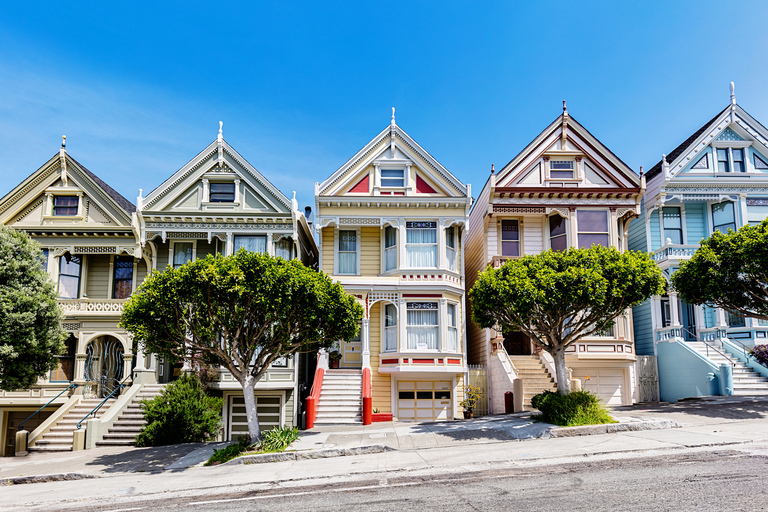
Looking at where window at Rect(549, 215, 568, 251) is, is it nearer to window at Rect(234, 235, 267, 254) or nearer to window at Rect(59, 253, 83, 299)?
window at Rect(234, 235, 267, 254)

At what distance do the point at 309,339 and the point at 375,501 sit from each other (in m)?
7.53

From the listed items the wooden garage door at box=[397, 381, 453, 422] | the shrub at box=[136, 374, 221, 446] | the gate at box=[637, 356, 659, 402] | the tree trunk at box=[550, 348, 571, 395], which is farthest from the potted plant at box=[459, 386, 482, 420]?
the shrub at box=[136, 374, 221, 446]

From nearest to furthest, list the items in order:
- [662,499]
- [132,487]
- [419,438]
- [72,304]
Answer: [662,499], [132,487], [419,438], [72,304]

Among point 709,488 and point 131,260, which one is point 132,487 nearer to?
point 709,488

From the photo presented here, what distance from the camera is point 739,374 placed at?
2205 centimetres

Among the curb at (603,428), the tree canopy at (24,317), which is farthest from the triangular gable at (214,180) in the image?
the curb at (603,428)

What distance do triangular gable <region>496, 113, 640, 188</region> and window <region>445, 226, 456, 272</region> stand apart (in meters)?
2.94

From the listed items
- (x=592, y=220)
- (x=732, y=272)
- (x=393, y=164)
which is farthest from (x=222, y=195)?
(x=732, y=272)

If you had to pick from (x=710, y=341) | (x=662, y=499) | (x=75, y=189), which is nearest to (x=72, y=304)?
(x=75, y=189)

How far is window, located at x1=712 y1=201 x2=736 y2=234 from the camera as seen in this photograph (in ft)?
86.5

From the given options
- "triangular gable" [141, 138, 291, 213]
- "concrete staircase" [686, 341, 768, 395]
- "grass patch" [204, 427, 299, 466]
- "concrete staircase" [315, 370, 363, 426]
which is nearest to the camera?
"grass patch" [204, 427, 299, 466]

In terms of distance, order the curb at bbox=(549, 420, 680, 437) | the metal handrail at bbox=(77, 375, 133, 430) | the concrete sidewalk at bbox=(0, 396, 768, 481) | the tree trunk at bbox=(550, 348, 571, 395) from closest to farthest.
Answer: the concrete sidewalk at bbox=(0, 396, 768, 481)
the curb at bbox=(549, 420, 680, 437)
the tree trunk at bbox=(550, 348, 571, 395)
the metal handrail at bbox=(77, 375, 133, 430)

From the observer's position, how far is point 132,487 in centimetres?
1220

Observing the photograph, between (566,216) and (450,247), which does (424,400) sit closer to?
(450,247)
